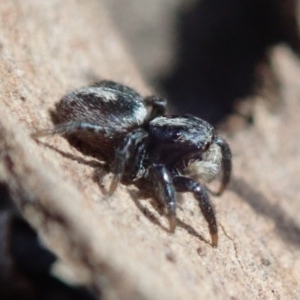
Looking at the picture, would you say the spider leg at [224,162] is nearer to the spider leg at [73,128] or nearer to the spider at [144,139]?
the spider at [144,139]

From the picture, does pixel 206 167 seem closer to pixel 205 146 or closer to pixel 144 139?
pixel 205 146

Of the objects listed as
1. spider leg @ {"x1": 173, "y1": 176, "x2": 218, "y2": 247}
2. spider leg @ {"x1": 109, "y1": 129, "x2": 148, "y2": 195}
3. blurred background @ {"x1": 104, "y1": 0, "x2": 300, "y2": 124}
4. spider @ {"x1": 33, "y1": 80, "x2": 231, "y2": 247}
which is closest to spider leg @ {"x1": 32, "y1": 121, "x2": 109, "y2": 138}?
spider @ {"x1": 33, "y1": 80, "x2": 231, "y2": 247}

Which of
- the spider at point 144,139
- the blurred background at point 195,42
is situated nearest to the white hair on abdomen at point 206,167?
the spider at point 144,139

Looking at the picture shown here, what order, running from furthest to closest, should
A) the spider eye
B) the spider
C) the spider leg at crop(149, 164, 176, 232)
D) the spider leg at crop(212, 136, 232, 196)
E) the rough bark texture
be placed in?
the spider leg at crop(212, 136, 232, 196) < the spider eye < the spider < the spider leg at crop(149, 164, 176, 232) < the rough bark texture

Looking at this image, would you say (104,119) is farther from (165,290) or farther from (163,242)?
(165,290)

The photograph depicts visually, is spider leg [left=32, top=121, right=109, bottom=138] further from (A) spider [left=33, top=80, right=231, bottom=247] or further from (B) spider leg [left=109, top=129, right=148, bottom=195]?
(B) spider leg [left=109, top=129, right=148, bottom=195]

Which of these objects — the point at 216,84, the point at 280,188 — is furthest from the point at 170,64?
the point at 280,188

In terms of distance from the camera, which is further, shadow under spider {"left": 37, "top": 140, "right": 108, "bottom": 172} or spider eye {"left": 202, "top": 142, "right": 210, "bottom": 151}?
spider eye {"left": 202, "top": 142, "right": 210, "bottom": 151}
